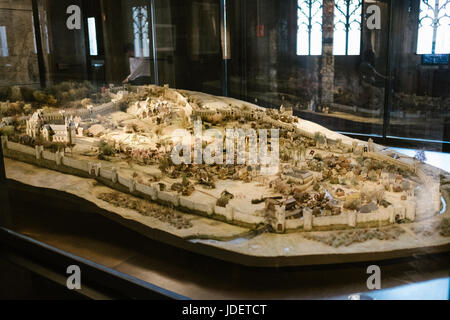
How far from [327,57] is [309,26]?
256 mm

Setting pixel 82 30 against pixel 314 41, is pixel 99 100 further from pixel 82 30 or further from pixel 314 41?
pixel 314 41

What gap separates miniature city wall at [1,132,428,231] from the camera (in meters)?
2.59

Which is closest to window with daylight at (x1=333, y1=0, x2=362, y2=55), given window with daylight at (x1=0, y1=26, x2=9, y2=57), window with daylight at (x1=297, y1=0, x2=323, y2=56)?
window with daylight at (x1=297, y1=0, x2=323, y2=56)

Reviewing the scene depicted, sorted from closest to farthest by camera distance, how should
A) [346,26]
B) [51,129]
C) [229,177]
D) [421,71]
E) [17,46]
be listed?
[346,26] → [229,177] → [421,71] → [51,129] → [17,46]

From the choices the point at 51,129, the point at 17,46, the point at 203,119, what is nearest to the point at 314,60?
the point at 203,119

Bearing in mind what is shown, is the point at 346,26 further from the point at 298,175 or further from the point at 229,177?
the point at 229,177

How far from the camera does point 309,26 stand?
10.1 feet

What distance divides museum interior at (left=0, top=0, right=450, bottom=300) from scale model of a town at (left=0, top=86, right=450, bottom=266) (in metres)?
0.01

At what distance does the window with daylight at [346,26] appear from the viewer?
3.01 m

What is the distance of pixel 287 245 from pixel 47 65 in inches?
105

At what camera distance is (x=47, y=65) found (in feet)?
12.4

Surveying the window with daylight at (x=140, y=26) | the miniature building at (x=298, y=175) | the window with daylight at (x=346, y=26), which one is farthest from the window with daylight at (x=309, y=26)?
the window with daylight at (x=140, y=26)

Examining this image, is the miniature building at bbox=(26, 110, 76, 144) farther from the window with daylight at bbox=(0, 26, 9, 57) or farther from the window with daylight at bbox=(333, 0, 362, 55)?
the window with daylight at bbox=(333, 0, 362, 55)

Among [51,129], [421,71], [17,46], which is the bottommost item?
[51,129]
